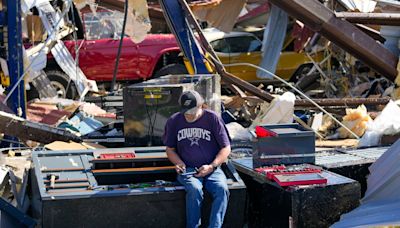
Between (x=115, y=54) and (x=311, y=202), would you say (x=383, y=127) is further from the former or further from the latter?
(x=115, y=54)

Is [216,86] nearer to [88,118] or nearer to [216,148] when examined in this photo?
[216,148]

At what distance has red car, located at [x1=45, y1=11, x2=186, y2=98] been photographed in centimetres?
1806

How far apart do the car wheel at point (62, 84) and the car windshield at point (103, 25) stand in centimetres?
161

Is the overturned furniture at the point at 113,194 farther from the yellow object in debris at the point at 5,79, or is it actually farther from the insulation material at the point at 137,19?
the yellow object in debris at the point at 5,79

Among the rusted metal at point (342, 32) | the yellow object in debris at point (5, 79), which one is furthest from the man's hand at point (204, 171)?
the yellow object in debris at point (5, 79)

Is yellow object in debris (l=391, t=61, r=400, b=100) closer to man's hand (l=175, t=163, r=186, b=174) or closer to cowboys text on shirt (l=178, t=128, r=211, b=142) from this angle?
cowboys text on shirt (l=178, t=128, r=211, b=142)

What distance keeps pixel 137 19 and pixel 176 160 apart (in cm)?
434

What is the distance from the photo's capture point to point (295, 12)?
10.3m

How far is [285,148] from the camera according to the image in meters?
6.77

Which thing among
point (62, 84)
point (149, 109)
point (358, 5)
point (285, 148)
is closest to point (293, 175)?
point (285, 148)

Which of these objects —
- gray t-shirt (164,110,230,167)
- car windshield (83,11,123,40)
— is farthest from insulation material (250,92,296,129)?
car windshield (83,11,123,40)

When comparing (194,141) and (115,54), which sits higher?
(115,54)

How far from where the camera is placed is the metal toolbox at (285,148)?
6.74m

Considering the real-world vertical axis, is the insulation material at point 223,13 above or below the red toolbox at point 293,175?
above
